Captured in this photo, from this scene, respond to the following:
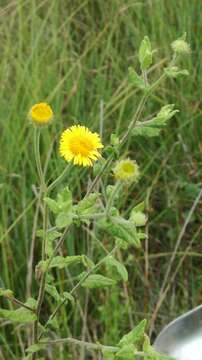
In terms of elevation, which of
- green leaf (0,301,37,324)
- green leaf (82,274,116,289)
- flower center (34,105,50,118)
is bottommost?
green leaf (0,301,37,324)

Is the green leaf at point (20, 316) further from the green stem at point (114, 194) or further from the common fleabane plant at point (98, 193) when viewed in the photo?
the green stem at point (114, 194)

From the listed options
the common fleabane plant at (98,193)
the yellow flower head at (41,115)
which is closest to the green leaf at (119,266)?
the common fleabane plant at (98,193)

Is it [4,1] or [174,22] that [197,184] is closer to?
Answer: [174,22]

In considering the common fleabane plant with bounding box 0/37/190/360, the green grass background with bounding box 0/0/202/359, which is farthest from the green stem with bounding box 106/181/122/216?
the green grass background with bounding box 0/0/202/359

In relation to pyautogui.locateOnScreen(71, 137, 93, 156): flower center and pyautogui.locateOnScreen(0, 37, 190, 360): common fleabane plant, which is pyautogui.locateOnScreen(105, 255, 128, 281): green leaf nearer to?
pyautogui.locateOnScreen(0, 37, 190, 360): common fleabane plant

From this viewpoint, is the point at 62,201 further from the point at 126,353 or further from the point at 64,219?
the point at 126,353

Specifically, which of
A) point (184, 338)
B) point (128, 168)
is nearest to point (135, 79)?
point (128, 168)
